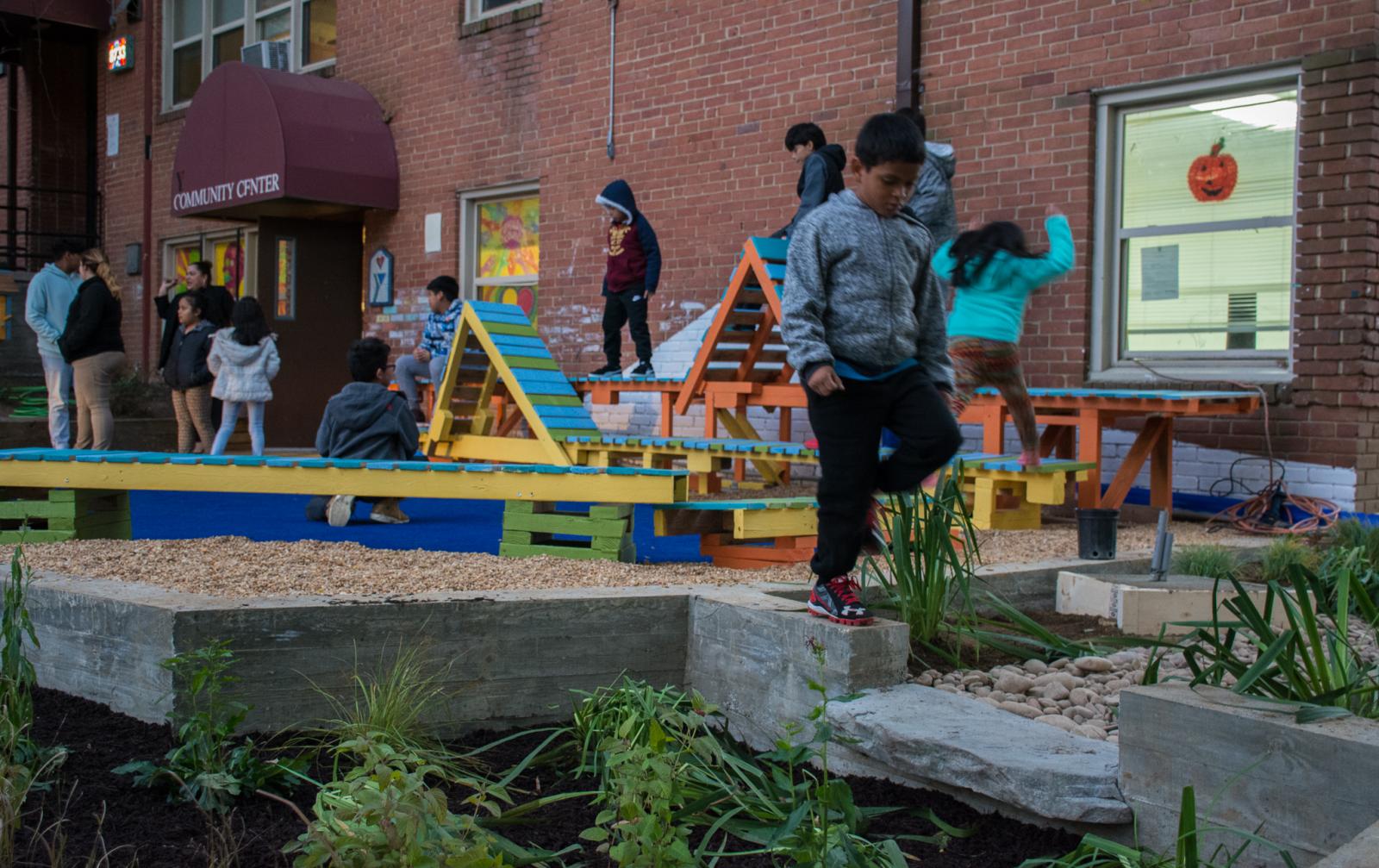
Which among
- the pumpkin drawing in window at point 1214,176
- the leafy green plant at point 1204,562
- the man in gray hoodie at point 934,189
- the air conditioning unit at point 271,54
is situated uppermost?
the air conditioning unit at point 271,54

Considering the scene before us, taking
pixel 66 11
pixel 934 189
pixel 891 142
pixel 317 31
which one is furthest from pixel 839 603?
pixel 66 11

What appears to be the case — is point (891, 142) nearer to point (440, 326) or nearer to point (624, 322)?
point (624, 322)

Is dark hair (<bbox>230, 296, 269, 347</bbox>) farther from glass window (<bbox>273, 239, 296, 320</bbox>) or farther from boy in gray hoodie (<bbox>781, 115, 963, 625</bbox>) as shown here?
boy in gray hoodie (<bbox>781, 115, 963, 625</bbox>)

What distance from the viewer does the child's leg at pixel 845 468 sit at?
12.3 ft

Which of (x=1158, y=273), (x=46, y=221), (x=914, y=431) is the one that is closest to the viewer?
(x=914, y=431)

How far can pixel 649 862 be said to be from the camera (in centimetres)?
229

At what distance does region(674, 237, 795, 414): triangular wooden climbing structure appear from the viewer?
8.03 metres

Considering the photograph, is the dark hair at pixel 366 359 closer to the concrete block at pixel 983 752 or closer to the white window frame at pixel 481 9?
the concrete block at pixel 983 752

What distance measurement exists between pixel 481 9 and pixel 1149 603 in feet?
32.4

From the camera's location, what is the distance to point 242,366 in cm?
991

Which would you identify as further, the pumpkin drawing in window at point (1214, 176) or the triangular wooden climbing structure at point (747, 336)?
the triangular wooden climbing structure at point (747, 336)

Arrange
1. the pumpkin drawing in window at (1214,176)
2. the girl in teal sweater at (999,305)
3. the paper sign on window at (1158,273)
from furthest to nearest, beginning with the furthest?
the paper sign on window at (1158,273) < the pumpkin drawing in window at (1214,176) < the girl in teal sweater at (999,305)

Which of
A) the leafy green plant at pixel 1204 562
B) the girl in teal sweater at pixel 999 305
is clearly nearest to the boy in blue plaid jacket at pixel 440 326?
the girl in teal sweater at pixel 999 305

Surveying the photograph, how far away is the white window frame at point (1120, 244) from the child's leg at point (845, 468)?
4.69 metres
